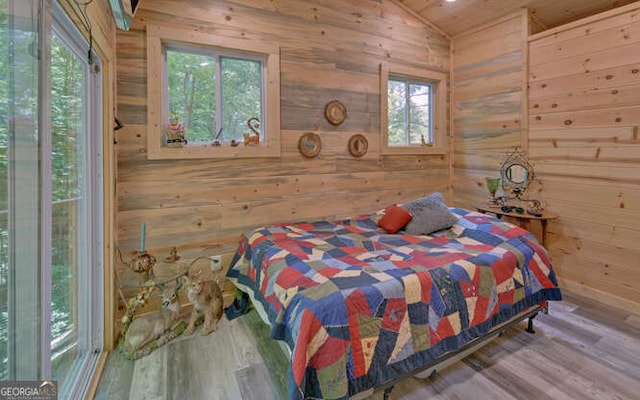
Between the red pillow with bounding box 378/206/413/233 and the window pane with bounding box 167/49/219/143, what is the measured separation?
1.71m

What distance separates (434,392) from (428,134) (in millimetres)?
3077

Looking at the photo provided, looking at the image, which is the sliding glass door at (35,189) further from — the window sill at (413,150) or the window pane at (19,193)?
the window sill at (413,150)

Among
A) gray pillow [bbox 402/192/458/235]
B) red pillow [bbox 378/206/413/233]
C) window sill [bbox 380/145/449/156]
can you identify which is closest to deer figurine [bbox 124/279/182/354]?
red pillow [bbox 378/206/413/233]

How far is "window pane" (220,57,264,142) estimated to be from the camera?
9.11 feet

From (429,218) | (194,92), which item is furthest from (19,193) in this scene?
(429,218)

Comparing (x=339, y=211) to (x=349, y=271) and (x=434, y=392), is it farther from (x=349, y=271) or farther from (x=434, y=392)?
(x=434, y=392)

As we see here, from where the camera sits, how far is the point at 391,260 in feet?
6.71

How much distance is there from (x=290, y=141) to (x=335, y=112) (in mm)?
584

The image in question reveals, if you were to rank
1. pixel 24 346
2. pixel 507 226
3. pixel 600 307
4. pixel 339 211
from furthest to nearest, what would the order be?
pixel 339 211
pixel 600 307
pixel 507 226
pixel 24 346

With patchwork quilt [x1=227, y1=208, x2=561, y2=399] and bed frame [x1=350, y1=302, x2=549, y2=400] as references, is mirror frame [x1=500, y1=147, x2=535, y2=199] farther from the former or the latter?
bed frame [x1=350, y1=302, x2=549, y2=400]

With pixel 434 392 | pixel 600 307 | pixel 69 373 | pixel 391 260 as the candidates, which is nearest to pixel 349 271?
pixel 391 260

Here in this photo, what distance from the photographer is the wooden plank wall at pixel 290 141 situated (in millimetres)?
2395

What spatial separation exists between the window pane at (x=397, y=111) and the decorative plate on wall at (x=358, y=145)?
467mm

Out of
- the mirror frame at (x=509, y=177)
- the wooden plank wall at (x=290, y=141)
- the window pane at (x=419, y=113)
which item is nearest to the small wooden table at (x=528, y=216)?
the mirror frame at (x=509, y=177)
